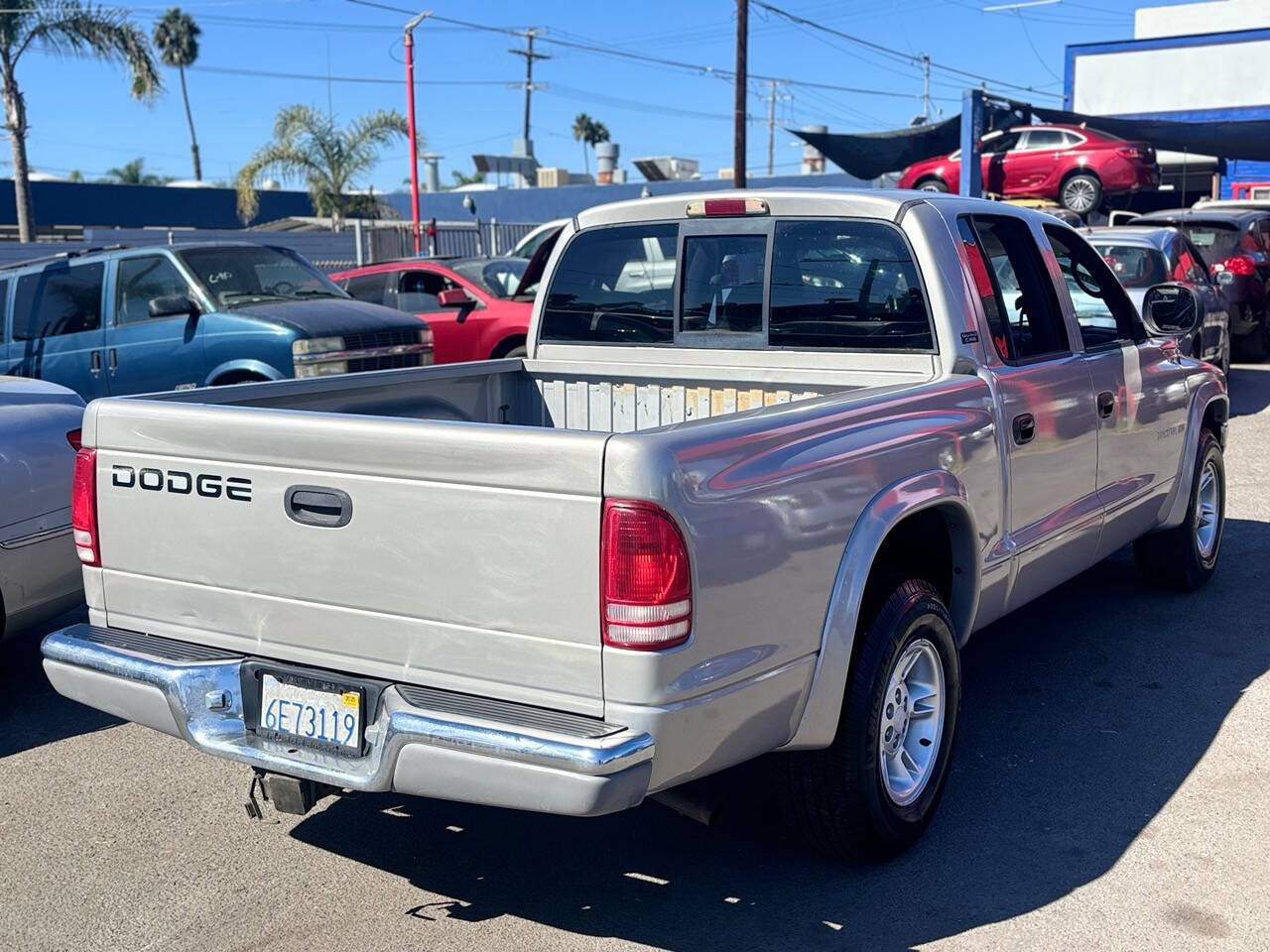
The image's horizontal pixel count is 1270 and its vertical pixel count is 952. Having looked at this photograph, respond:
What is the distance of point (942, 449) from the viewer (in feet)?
13.2

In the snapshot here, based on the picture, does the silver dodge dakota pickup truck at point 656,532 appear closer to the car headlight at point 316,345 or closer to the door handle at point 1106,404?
the door handle at point 1106,404

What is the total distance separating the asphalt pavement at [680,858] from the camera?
140 inches

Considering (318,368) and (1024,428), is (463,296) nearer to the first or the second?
(318,368)

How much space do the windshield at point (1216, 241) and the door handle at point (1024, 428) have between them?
1215cm

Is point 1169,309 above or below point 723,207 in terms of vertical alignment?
below

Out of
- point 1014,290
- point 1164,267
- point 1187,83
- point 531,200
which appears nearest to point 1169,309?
point 1014,290

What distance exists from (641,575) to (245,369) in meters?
7.33

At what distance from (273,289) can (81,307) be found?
1471 mm

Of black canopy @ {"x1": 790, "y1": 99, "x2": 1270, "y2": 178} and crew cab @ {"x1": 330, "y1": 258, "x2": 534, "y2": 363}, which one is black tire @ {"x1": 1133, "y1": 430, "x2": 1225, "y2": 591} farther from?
black canopy @ {"x1": 790, "y1": 99, "x2": 1270, "y2": 178}

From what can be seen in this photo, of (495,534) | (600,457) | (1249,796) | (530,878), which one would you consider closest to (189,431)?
(495,534)

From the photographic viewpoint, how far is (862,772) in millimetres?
3660

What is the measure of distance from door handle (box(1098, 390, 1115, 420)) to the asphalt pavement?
43.8 inches

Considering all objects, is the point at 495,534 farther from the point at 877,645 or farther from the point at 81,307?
the point at 81,307

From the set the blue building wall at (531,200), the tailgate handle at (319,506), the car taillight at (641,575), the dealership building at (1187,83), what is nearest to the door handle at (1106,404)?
the car taillight at (641,575)
